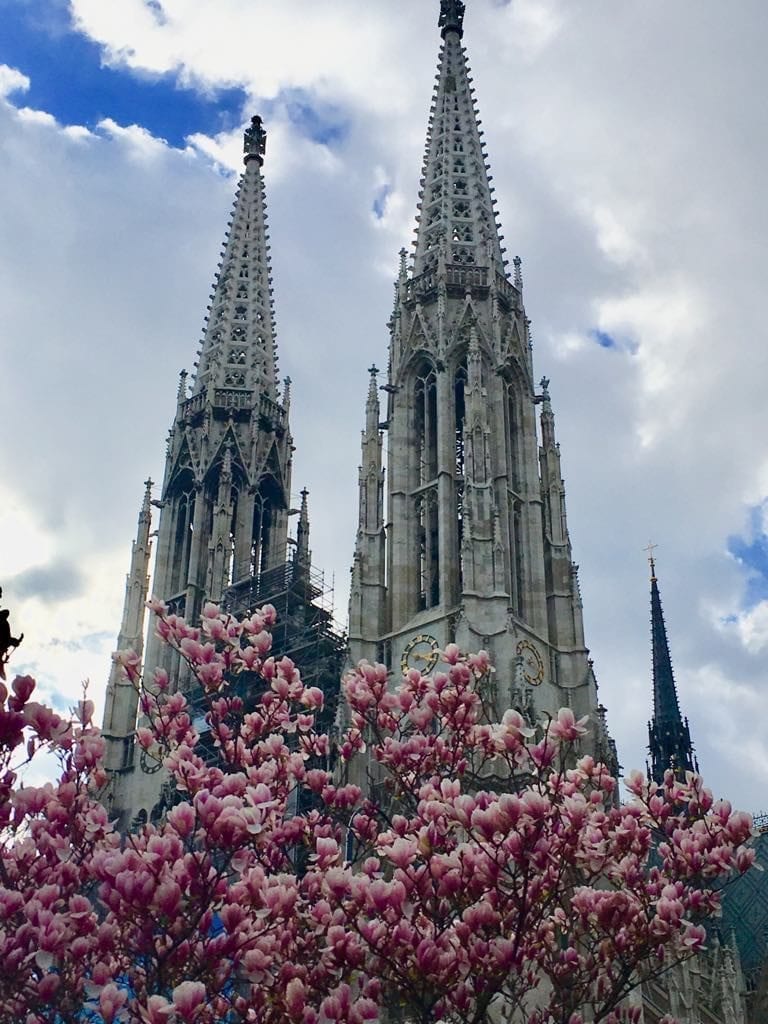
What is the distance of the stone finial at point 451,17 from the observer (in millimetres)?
60781

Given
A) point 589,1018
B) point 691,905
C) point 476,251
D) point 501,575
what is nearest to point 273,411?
point 476,251

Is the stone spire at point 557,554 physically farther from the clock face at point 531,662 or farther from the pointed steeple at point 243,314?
the pointed steeple at point 243,314

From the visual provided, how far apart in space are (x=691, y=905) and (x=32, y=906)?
7152mm

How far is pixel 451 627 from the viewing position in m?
40.2

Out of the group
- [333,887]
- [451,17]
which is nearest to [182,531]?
[451,17]

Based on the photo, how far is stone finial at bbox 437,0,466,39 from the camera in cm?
6078

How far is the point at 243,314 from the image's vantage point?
201 ft

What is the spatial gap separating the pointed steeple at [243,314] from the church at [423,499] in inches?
4.6

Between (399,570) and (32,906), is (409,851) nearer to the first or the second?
(32,906)

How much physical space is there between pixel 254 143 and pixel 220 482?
81.2 feet

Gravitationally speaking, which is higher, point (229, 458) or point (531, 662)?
point (229, 458)

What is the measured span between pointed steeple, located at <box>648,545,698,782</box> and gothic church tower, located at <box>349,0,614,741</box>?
2616cm

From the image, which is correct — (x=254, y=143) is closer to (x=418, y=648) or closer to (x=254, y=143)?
(x=254, y=143)

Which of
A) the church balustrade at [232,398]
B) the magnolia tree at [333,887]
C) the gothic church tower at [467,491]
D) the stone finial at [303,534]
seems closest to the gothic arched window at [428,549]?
the gothic church tower at [467,491]
